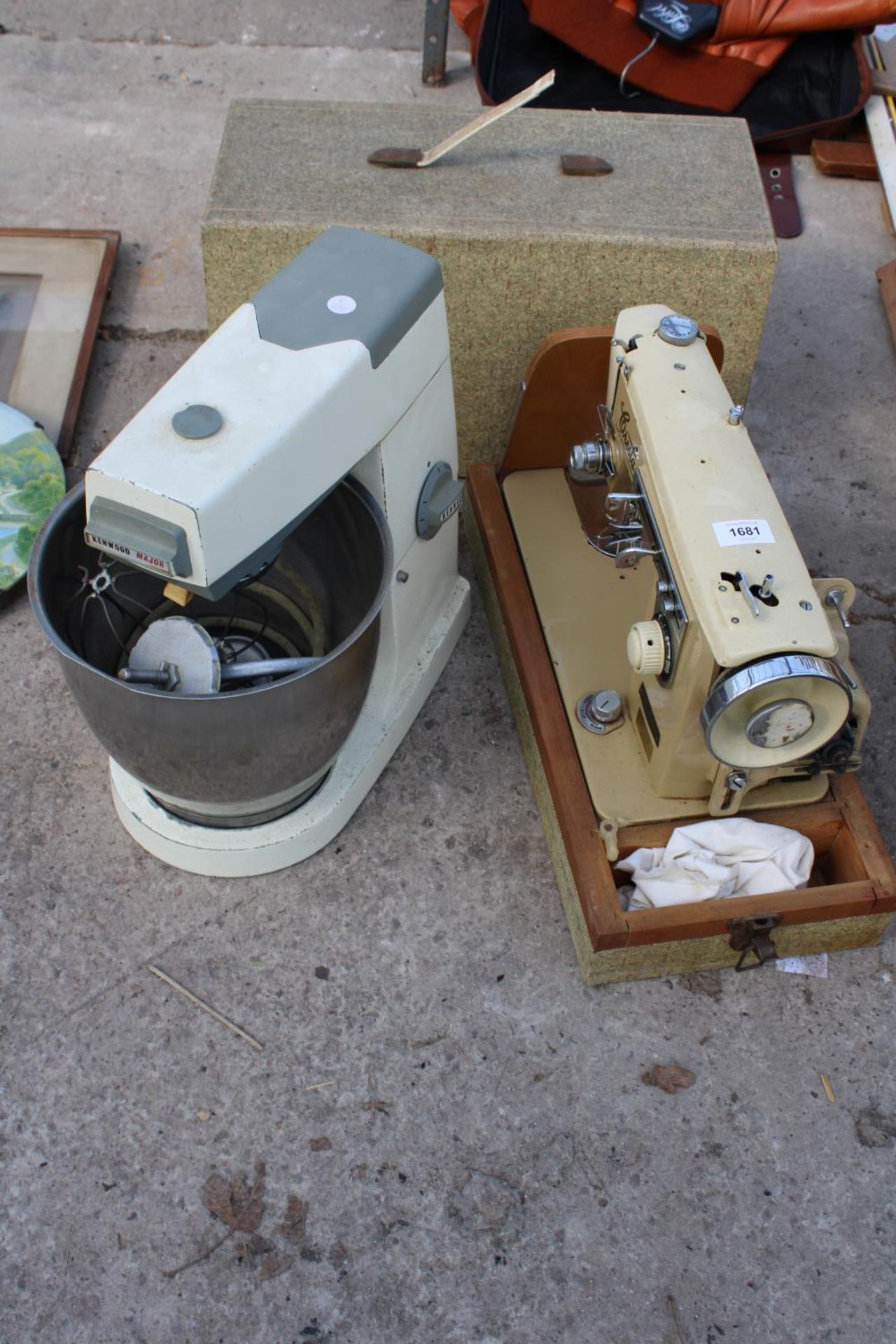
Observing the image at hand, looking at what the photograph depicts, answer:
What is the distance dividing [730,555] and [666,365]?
1.42 ft

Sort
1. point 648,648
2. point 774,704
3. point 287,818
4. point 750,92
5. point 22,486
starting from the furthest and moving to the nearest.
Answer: point 750,92 → point 22,486 → point 287,818 → point 648,648 → point 774,704

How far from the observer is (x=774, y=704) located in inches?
66.2

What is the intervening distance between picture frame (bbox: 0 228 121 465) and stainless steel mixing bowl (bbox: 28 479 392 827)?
37.1 inches

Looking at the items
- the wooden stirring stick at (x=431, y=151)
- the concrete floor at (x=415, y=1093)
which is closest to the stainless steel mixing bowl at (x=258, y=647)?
the concrete floor at (x=415, y=1093)

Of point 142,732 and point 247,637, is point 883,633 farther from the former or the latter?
point 142,732

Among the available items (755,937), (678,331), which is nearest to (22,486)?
(678,331)

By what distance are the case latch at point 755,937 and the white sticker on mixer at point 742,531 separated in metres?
0.65

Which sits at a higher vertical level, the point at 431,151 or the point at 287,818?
the point at 431,151

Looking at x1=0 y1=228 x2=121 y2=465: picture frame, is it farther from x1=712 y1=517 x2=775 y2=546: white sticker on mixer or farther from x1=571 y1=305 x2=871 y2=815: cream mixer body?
x1=712 y1=517 x2=775 y2=546: white sticker on mixer

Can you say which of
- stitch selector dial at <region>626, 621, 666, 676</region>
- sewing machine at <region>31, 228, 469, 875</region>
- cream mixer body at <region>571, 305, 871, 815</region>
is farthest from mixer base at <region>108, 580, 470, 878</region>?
stitch selector dial at <region>626, 621, 666, 676</region>

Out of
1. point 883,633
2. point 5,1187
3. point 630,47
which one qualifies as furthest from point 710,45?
point 5,1187

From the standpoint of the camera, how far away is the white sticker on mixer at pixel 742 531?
68.6 inches

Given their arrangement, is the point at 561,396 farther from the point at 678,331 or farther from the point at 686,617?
the point at 686,617

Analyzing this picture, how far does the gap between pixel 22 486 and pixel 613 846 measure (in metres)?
1.63
